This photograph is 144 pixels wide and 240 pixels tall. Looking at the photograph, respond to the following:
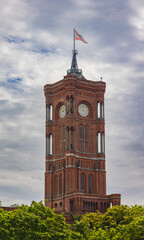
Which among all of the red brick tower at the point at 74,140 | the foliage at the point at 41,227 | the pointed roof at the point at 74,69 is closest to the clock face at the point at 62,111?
the red brick tower at the point at 74,140

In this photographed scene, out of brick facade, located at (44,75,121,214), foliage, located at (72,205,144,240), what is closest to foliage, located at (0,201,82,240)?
foliage, located at (72,205,144,240)

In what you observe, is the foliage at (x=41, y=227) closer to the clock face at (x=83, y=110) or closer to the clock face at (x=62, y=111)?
the clock face at (x=83, y=110)

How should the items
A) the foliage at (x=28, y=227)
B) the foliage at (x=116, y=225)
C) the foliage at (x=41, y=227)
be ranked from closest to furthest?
the foliage at (x=28, y=227) → the foliage at (x=41, y=227) → the foliage at (x=116, y=225)

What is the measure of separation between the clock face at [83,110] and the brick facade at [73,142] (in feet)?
0.99

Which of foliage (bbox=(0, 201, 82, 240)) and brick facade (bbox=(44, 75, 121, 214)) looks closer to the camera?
foliage (bbox=(0, 201, 82, 240))

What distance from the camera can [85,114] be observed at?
151875 millimetres

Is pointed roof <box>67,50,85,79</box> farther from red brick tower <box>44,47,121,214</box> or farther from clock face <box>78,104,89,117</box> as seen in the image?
clock face <box>78,104,89,117</box>

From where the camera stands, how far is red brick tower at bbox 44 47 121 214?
145 metres

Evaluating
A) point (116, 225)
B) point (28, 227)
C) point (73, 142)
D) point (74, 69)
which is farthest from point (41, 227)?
point (74, 69)

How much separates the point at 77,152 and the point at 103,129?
34.8 ft

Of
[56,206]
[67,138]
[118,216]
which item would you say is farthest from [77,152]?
[118,216]

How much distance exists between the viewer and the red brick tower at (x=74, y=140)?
14500cm

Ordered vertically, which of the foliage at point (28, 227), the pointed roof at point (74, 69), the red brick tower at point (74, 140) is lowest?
the foliage at point (28, 227)

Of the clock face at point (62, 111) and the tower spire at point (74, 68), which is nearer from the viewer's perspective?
the clock face at point (62, 111)
